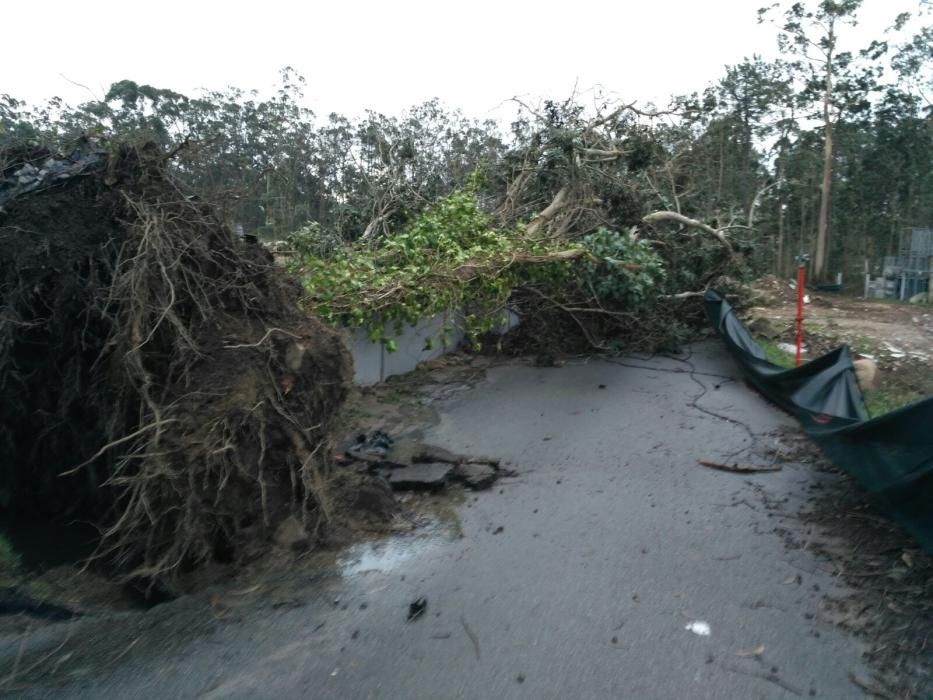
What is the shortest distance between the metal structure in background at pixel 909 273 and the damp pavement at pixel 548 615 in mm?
27804

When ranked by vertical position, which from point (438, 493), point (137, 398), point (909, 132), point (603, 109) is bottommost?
point (438, 493)

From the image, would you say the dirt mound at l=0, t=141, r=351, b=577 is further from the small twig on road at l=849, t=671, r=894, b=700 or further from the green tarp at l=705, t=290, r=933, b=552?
the green tarp at l=705, t=290, r=933, b=552

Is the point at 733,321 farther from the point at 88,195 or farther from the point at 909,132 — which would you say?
the point at 909,132

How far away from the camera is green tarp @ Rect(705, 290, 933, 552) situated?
14.5ft

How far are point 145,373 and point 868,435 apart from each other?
494 cm

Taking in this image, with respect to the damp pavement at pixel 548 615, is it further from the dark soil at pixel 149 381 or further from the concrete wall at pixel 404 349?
the concrete wall at pixel 404 349

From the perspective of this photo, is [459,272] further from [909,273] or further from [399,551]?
[909,273]

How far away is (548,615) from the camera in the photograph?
14.1 ft

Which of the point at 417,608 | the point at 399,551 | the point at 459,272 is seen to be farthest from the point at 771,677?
the point at 459,272

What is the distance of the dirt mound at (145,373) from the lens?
4.62 meters

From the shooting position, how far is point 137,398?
4730mm

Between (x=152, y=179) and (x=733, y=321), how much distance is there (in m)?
9.30

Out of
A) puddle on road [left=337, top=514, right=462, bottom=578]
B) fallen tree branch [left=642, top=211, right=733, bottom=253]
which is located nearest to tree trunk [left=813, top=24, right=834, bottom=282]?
fallen tree branch [left=642, top=211, right=733, bottom=253]

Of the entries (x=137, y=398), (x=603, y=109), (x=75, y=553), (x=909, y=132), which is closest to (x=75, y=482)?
(x=75, y=553)
